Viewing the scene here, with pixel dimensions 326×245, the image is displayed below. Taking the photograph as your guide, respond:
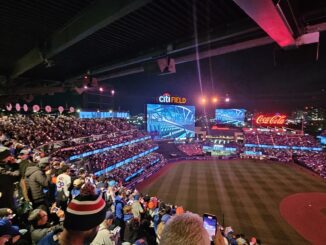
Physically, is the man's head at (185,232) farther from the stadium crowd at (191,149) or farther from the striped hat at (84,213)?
the stadium crowd at (191,149)

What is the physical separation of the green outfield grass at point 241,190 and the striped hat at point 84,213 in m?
15.4

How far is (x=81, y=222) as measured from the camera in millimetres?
2264

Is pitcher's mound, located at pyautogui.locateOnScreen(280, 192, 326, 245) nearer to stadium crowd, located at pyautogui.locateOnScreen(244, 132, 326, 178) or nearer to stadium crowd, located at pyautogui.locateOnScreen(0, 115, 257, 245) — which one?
stadium crowd, located at pyautogui.locateOnScreen(0, 115, 257, 245)

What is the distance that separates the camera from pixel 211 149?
48.5 m

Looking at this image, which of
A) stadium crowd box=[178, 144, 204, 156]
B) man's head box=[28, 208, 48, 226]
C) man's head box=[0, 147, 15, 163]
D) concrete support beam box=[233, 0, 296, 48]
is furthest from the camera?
stadium crowd box=[178, 144, 204, 156]

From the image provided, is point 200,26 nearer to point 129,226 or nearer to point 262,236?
point 129,226

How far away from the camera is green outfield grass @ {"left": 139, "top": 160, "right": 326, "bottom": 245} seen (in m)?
16.0

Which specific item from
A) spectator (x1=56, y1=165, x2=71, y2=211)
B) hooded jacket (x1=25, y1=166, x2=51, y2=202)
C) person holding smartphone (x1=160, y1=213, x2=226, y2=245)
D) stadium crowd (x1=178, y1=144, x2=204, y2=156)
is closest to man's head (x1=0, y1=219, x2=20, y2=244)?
hooded jacket (x1=25, y1=166, x2=51, y2=202)

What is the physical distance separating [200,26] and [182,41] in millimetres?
560

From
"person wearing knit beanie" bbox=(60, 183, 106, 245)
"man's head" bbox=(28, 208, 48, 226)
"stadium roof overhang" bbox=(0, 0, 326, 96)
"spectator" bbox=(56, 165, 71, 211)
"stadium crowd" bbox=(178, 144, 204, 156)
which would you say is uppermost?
"stadium roof overhang" bbox=(0, 0, 326, 96)

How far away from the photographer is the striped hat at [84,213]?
225cm

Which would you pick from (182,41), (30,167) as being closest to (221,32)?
(182,41)

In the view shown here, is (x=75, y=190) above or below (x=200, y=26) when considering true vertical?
below

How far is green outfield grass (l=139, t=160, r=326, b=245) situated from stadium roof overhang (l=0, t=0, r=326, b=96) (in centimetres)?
1487
